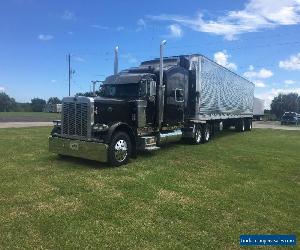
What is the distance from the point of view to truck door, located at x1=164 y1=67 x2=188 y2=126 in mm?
13870

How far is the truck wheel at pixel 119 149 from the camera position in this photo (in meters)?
10.6

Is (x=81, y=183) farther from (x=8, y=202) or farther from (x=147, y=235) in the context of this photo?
(x=147, y=235)

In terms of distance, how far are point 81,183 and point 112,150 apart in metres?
2.09

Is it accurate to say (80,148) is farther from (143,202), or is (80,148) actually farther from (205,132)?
(205,132)

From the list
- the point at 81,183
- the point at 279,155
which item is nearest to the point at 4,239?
the point at 81,183

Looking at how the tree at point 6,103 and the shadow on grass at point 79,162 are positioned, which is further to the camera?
the tree at point 6,103

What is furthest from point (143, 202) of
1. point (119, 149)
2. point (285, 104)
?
point (285, 104)

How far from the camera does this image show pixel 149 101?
12.8m

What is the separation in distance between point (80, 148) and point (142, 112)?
8.44 feet

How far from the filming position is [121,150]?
1095cm

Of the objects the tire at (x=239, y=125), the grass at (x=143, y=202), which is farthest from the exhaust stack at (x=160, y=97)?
the tire at (x=239, y=125)

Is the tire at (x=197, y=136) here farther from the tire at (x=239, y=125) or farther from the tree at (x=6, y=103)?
the tree at (x=6, y=103)

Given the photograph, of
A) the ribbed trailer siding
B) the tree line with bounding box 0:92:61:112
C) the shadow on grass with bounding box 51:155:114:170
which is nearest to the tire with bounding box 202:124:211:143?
the ribbed trailer siding

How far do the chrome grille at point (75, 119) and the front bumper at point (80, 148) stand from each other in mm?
261
